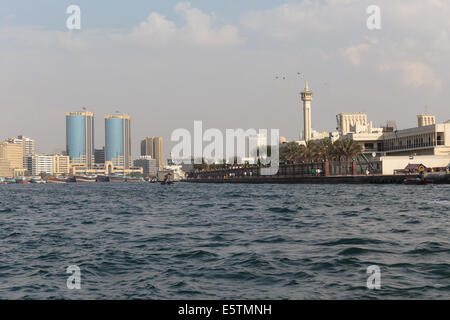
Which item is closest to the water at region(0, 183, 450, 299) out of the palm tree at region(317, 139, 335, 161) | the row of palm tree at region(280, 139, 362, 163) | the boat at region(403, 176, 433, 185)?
the boat at region(403, 176, 433, 185)

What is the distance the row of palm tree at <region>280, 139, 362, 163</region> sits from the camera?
422 ft

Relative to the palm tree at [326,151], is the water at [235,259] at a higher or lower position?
lower

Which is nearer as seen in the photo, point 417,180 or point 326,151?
point 417,180

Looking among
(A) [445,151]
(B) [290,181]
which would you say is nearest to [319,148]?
(B) [290,181]

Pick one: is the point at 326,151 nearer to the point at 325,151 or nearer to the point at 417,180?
the point at 325,151

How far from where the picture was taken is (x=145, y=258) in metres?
18.0

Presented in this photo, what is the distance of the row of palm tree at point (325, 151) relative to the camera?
422 feet

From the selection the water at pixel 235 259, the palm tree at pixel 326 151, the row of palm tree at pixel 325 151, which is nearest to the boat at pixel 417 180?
the row of palm tree at pixel 325 151

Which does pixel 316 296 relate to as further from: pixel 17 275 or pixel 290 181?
pixel 290 181

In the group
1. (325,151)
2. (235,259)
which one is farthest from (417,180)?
(235,259)

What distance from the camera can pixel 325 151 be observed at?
14188cm

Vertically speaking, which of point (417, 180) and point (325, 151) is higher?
point (325, 151)

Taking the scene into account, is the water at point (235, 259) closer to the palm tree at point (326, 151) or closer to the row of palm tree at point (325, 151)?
the row of palm tree at point (325, 151)
